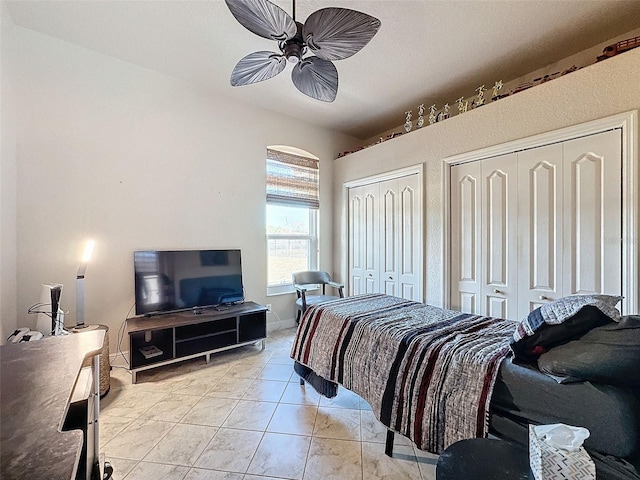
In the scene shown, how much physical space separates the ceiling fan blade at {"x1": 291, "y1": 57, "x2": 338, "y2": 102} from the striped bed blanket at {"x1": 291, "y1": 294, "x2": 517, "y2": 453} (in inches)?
69.2

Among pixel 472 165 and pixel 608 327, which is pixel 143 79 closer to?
pixel 472 165

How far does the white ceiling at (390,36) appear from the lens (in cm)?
203

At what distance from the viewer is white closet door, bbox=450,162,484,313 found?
278 cm

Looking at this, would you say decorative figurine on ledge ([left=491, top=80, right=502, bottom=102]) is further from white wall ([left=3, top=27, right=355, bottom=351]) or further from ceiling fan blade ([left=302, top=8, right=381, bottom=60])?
white wall ([left=3, top=27, right=355, bottom=351])

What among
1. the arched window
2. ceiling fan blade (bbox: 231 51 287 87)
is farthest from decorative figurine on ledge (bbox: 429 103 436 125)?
ceiling fan blade (bbox: 231 51 287 87)

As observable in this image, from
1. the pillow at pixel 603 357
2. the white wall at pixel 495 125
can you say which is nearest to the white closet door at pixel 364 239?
the white wall at pixel 495 125

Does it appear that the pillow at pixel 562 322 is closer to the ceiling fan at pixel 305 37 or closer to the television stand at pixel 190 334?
the ceiling fan at pixel 305 37

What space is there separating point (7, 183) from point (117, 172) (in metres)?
0.78

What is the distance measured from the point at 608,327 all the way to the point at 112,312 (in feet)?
12.0

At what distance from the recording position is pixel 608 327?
3.67 feet

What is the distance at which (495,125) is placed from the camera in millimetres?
2580

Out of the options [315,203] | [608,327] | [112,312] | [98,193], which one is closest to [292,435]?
[608,327]

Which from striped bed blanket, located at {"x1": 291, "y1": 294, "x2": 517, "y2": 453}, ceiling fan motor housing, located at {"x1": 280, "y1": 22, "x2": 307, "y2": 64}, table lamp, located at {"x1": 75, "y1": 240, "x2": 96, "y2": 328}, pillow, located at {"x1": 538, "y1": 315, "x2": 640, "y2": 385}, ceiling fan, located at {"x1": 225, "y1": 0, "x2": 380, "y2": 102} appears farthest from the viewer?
table lamp, located at {"x1": 75, "y1": 240, "x2": 96, "y2": 328}

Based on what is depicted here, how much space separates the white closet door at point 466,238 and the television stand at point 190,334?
2.22m
